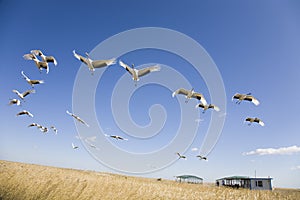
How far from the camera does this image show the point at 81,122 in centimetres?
1172

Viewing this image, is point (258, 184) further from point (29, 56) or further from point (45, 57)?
point (29, 56)

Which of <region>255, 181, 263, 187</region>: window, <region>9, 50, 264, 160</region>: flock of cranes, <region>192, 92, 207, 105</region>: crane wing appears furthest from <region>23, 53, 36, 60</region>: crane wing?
<region>255, 181, 263, 187</region>: window

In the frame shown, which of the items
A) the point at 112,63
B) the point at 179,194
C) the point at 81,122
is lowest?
the point at 179,194

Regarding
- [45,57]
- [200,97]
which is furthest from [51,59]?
[200,97]

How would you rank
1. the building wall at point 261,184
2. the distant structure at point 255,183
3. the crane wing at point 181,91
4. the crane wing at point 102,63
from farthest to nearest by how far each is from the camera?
the distant structure at point 255,183, the building wall at point 261,184, the crane wing at point 181,91, the crane wing at point 102,63

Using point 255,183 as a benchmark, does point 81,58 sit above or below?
below

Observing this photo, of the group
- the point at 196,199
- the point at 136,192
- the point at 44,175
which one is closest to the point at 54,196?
the point at 44,175

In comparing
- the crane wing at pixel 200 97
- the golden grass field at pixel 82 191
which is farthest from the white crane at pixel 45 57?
the crane wing at pixel 200 97

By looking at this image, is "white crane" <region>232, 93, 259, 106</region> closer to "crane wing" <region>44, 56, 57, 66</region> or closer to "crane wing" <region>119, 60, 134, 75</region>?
"crane wing" <region>119, 60, 134, 75</region>

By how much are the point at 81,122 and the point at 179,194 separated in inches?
257

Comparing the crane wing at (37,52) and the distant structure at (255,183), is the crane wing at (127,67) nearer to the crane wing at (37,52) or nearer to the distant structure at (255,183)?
the crane wing at (37,52)

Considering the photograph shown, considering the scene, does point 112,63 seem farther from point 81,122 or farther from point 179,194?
point 179,194

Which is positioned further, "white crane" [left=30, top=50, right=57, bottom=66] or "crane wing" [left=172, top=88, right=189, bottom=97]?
"crane wing" [left=172, top=88, right=189, bottom=97]

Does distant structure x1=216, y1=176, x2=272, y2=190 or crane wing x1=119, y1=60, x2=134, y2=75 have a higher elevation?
distant structure x1=216, y1=176, x2=272, y2=190
